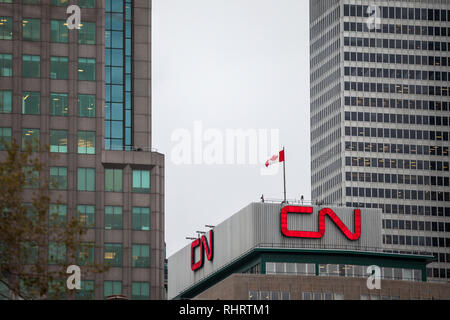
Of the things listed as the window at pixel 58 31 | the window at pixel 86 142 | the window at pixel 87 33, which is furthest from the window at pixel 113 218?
the window at pixel 58 31

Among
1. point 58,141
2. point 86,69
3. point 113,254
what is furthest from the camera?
point 86,69

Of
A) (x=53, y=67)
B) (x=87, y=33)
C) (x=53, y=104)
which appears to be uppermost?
(x=87, y=33)

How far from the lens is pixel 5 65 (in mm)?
135750

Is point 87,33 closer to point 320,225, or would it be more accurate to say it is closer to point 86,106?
point 86,106

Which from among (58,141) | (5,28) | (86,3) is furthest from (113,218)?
(86,3)

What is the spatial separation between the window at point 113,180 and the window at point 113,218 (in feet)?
8.52

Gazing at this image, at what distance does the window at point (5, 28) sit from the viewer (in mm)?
136375

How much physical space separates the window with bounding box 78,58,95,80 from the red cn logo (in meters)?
48.9

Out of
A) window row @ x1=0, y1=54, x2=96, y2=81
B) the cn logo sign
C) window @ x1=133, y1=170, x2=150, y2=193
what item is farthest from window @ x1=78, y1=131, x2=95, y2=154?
the cn logo sign

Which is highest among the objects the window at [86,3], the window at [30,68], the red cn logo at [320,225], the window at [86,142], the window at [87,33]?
the window at [86,3]

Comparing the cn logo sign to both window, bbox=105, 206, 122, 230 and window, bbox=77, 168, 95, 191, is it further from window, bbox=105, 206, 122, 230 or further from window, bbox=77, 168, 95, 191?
window, bbox=77, 168, 95, 191

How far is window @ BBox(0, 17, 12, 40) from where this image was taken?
136375 mm

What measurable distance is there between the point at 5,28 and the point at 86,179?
2190cm

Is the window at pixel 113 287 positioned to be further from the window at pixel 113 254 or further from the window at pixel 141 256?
the window at pixel 141 256
